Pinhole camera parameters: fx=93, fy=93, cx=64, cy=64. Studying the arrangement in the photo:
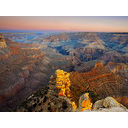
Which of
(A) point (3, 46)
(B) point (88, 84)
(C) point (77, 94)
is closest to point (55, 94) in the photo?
(C) point (77, 94)

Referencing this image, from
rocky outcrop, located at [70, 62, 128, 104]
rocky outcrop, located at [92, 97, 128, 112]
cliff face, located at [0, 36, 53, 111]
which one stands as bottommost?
cliff face, located at [0, 36, 53, 111]

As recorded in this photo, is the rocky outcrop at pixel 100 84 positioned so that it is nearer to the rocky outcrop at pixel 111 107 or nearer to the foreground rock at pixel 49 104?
the foreground rock at pixel 49 104

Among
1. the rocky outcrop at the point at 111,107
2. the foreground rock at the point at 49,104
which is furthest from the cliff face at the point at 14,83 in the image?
the rocky outcrop at the point at 111,107

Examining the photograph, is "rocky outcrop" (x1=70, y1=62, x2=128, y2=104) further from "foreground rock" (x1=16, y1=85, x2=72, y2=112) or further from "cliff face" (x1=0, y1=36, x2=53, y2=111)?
"cliff face" (x1=0, y1=36, x2=53, y2=111)

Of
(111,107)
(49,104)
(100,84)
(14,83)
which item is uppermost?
(111,107)

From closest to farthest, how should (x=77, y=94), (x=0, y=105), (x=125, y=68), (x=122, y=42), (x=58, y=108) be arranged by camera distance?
1. (x=58, y=108)
2. (x=77, y=94)
3. (x=0, y=105)
4. (x=125, y=68)
5. (x=122, y=42)

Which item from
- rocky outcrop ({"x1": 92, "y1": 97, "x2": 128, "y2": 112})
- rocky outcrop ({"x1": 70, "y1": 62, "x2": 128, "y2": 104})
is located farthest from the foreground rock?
rocky outcrop ({"x1": 70, "y1": 62, "x2": 128, "y2": 104})

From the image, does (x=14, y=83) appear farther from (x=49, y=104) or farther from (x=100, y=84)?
(x=100, y=84)

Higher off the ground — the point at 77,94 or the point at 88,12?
the point at 88,12

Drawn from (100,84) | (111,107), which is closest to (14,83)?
(100,84)

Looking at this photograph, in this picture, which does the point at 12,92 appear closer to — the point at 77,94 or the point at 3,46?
the point at 77,94

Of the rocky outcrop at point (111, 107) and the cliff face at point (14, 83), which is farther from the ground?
the rocky outcrop at point (111, 107)
